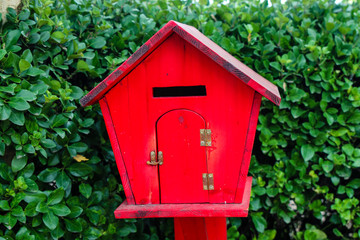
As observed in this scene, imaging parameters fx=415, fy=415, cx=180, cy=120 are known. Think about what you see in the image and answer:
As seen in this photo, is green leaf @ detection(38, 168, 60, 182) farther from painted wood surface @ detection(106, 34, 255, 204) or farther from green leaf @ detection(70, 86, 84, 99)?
painted wood surface @ detection(106, 34, 255, 204)

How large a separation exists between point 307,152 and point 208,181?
1161 millimetres

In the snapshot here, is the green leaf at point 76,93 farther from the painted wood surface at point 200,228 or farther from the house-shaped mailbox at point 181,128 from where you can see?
the painted wood surface at point 200,228

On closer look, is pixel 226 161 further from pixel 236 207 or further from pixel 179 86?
pixel 179 86

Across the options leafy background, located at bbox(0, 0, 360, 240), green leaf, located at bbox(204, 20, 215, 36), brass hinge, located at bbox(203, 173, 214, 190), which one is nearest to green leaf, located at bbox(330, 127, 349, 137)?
leafy background, located at bbox(0, 0, 360, 240)

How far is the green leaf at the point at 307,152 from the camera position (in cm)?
273

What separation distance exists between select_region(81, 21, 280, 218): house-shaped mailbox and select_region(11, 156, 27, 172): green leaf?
497mm

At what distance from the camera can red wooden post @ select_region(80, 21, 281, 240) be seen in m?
1.79

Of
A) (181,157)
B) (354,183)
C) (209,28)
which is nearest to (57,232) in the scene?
(181,157)

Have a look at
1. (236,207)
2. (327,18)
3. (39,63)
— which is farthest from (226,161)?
(327,18)

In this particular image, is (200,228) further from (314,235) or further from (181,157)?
(314,235)

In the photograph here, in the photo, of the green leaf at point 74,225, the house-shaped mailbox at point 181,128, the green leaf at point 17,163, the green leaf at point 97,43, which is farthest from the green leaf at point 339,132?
the green leaf at point 17,163

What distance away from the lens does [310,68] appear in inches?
109

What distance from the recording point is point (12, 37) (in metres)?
2.06

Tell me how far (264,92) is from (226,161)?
0.35 m
